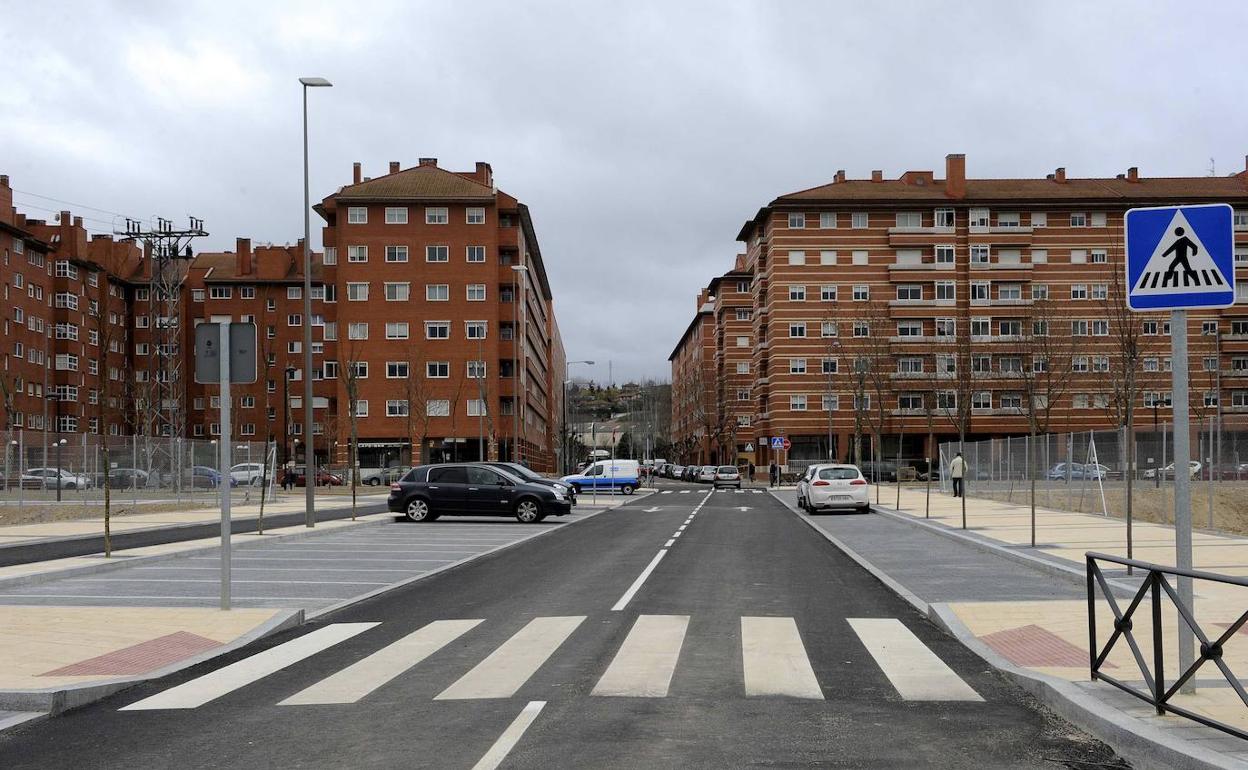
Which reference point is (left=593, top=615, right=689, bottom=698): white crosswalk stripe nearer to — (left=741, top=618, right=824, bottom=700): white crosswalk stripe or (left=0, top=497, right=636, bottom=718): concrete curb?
(left=741, top=618, right=824, bottom=700): white crosswalk stripe

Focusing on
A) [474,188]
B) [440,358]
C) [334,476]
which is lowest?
[334,476]

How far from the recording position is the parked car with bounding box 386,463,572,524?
30.6 m

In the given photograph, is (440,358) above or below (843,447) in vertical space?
above

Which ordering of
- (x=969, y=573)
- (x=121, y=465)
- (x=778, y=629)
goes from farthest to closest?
(x=121, y=465) → (x=969, y=573) → (x=778, y=629)

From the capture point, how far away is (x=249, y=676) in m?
8.73

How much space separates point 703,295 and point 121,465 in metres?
111

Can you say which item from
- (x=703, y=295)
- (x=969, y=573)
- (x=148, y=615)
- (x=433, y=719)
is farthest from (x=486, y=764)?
(x=703, y=295)

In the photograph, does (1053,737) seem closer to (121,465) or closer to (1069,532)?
(1069,532)

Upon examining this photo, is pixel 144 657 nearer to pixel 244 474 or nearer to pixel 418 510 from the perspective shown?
pixel 418 510

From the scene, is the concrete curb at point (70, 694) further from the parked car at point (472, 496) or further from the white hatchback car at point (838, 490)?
the white hatchback car at point (838, 490)

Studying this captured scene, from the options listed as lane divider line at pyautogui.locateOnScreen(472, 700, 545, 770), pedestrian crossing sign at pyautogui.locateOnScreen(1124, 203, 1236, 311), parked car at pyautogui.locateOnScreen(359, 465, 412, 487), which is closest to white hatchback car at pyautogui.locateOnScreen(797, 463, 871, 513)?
pedestrian crossing sign at pyautogui.locateOnScreen(1124, 203, 1236, 311)

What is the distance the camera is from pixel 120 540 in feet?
78.8

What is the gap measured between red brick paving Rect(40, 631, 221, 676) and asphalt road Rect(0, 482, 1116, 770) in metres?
0.39

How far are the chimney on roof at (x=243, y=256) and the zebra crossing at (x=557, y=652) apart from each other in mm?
96529
